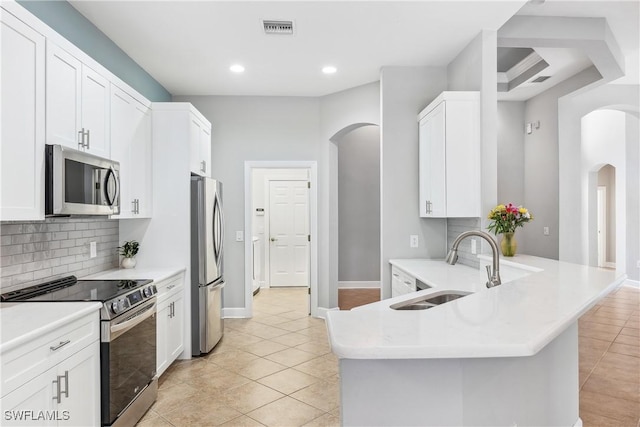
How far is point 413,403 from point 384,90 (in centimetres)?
347

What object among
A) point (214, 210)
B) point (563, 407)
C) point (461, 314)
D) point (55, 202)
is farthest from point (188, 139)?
point (563, 407)

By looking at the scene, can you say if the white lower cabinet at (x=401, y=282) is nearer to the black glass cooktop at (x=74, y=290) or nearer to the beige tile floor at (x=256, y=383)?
the beige tile floor at (x=256, y=383)

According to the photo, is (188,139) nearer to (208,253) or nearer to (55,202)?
(208,253)

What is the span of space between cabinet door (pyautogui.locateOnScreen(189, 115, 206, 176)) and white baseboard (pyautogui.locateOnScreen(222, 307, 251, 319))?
193 cm

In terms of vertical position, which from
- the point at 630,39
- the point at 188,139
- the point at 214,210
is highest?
the point at 630,39

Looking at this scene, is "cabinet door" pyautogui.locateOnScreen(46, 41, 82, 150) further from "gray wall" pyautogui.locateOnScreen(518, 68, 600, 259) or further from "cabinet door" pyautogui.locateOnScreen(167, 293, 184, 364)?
"gray wall" pyautogui.locateOnScreen(518, 68, 600, 259)

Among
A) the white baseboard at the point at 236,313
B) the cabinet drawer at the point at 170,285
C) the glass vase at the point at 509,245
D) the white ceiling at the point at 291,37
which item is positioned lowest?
the white baseboard at the point at 236,313

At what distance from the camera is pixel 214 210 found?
4043 mm

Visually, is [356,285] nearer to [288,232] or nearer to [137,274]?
[288,232]

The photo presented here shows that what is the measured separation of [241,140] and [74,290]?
10.3 ft

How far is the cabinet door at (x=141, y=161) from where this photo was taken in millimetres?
3322

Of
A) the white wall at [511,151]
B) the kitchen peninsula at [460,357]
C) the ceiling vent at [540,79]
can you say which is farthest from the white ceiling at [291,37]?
the white wall at [511,151]

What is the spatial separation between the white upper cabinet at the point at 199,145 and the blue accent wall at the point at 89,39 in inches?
28.2

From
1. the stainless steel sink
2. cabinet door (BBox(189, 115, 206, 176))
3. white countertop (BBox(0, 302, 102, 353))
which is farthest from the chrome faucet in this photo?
cabinet door (BBox(189, 115, 206, 176))
